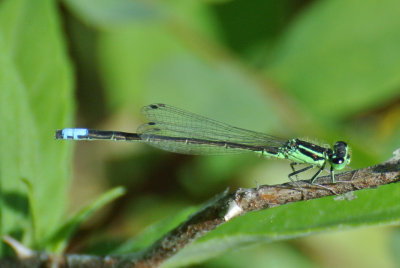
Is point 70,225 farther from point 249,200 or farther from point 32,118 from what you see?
point 249,200

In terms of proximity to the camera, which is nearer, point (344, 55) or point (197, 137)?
point (197, 137)

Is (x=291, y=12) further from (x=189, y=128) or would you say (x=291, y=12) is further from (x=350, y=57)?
(x=189, y=128)

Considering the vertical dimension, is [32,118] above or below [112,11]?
below

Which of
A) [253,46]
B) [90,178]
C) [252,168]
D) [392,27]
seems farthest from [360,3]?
[90,178]

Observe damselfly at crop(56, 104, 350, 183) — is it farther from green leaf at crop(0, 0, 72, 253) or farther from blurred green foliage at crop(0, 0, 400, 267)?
green leaf at crop(0, 0, 72, 253)

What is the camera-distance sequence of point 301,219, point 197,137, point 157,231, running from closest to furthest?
point 301,219, point 157,231, point 197,137

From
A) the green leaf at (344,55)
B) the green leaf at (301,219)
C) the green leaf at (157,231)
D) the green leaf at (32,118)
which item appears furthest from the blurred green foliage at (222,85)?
the green leaf at (301,219)

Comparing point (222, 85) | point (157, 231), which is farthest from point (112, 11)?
point (157, 231)
